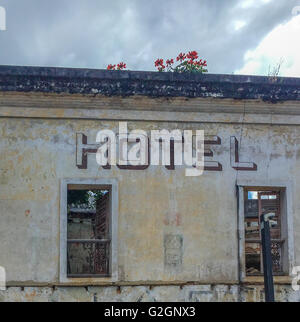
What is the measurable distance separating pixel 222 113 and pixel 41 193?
2738 mm

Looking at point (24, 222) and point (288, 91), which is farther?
point (288, 91)

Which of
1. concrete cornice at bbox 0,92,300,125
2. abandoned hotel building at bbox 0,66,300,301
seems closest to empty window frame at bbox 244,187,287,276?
abandoned hotel building at bbox 0,66,300,301

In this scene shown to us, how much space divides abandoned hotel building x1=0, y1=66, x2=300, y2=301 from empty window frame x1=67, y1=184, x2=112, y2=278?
4 cm

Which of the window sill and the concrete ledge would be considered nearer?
the concrete ledge

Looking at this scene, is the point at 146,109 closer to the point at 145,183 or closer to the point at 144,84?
the point at 144,84

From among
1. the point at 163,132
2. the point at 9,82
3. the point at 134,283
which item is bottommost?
the point at 134,283

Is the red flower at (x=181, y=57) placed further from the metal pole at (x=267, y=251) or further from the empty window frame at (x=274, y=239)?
the metal pole at (x=267, y=251)

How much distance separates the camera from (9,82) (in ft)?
31.2

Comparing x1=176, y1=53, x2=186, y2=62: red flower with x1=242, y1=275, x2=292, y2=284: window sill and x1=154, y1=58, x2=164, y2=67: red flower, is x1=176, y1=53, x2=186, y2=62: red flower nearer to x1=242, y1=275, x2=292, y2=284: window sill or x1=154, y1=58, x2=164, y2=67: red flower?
x1=154, y1=58, x2=164, y2=67: red flower

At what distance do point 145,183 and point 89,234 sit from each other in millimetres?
4177

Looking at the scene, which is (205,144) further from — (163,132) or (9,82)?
(9,82)

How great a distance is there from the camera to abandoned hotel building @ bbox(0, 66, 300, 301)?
9.38 meters

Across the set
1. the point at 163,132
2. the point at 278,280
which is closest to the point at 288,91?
the point at 163,132

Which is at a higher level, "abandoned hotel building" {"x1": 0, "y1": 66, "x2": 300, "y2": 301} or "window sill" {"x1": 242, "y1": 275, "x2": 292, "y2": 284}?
"abandoned hotel building" {"x1": 0, "y1": 66, "x2": 300, "y2": 301}
